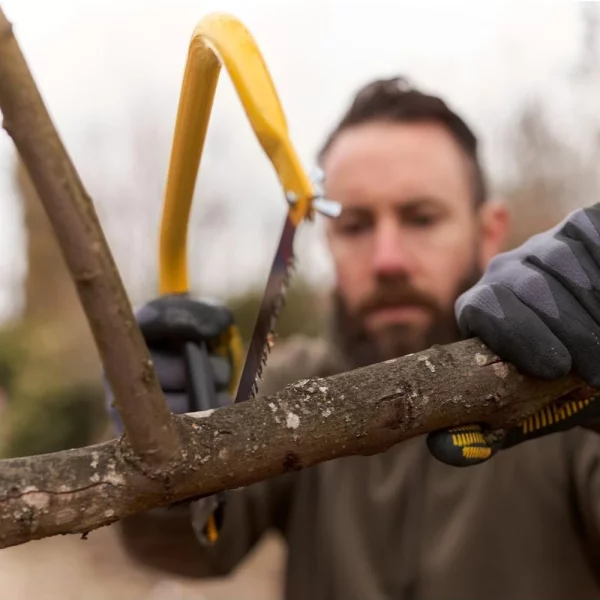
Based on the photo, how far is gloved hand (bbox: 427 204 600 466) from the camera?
62 centimetres

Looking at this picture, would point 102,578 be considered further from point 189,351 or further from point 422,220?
point 189,351

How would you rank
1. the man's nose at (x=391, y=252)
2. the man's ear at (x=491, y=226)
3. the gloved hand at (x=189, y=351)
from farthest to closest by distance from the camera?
1. the man's ear at (x=491, y=226)
2. the man's nose at (x=391, y=252)
3. the gloved hand at (x=189, y=351)

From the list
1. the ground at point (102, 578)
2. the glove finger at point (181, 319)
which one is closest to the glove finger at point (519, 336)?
the glove finger at point (181, 319)

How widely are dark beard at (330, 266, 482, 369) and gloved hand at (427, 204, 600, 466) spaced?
0.94 meters

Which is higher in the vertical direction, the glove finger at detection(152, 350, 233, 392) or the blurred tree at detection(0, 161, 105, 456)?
the glove finger at detection(152, 350, 233, 392)

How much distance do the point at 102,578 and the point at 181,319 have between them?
386 cm

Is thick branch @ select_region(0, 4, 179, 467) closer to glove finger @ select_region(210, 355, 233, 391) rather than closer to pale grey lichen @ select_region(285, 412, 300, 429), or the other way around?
pale grey lichen @ select_region(285, 412, 300, 429)

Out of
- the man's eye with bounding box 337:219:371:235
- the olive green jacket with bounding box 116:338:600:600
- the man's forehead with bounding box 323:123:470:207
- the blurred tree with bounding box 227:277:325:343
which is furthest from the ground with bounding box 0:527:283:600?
the man's forehead with bounding box 323:123:470:207

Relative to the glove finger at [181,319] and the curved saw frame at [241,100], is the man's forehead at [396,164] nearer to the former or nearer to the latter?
the glove finger at [181,319]

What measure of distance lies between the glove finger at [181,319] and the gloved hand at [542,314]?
1.41 ft

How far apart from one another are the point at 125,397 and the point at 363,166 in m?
1.31

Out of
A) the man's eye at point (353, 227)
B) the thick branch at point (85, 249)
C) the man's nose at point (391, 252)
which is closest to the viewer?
the thick branch at point (85, 249)

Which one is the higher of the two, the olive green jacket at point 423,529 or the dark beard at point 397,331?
the dark beard at point 397,331

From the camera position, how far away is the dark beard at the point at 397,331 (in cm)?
164
